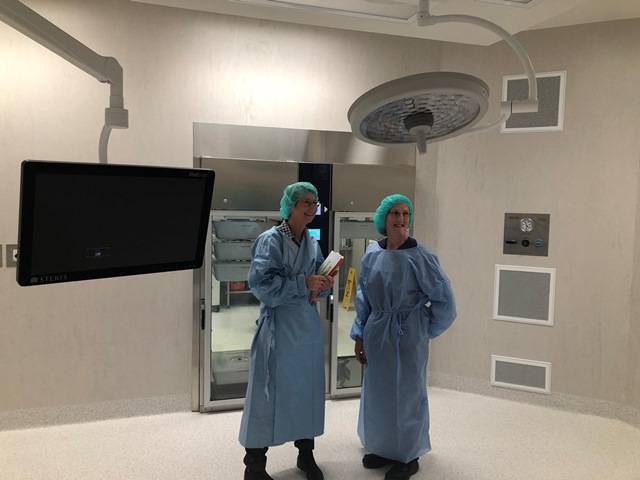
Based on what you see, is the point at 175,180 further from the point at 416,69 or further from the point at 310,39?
the point at 416,69

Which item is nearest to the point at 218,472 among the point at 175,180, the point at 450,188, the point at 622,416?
the point at 175,180

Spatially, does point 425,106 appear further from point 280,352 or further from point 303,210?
point 280,352

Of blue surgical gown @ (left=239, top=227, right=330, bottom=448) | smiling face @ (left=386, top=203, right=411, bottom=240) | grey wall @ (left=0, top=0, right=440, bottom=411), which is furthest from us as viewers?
grey wall @ (left=0, top=0, right=440, bottom=411)

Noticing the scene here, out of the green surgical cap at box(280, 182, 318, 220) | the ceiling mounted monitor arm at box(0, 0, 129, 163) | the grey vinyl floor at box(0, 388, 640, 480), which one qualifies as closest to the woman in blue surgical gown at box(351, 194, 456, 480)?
the grey vinyl floor at box(0, 388, 640, 480)

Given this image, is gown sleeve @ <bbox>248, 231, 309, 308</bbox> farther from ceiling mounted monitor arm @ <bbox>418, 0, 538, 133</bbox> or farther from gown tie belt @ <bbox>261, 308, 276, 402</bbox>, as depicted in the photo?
ceiling mounted monitor arm @ <bbox>418, 0, 538, 133</bbox>

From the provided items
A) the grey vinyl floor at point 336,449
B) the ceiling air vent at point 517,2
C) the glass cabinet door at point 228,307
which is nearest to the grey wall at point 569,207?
the grey vinyl floor at point 336,449

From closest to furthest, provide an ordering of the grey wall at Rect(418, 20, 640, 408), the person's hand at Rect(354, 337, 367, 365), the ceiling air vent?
the ceiling air vent < the person's hand at Rect(354, 337, 367, 365) < the grey wall at Rect(418, 20, 640, 408)

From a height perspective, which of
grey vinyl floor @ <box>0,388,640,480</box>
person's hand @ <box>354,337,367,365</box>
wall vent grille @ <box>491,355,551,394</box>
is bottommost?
grey vinyl floor @ <box>0,388,640,480</box>

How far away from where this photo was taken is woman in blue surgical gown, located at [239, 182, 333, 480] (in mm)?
2350

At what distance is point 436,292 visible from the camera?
8.04 feet

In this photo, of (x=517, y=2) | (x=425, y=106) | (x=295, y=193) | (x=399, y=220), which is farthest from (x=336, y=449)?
(x=517, y=2)

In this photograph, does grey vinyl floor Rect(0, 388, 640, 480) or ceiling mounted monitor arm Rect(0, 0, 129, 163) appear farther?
grey vinyl floor Rect(0, 388, 640, 480)

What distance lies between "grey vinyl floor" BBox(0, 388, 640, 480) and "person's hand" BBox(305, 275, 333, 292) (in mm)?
1025

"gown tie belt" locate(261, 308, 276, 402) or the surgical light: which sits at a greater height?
the surgical light
